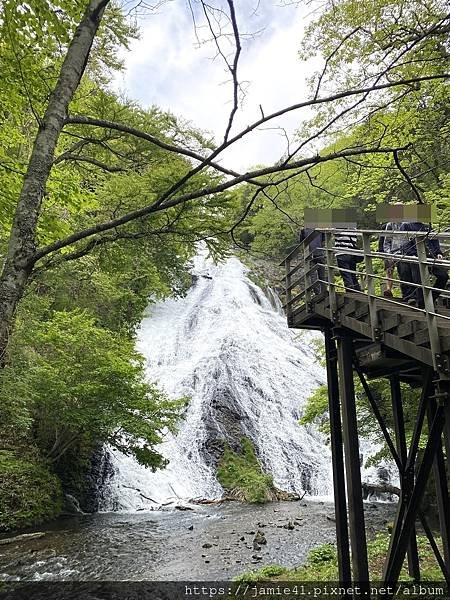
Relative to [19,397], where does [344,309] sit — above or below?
above

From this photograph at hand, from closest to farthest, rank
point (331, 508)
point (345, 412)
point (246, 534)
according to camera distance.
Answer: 1. point (345, 412)
2. point (246, 534)
3. point (331, 508)

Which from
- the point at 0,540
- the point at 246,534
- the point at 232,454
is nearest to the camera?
the point at 0,540

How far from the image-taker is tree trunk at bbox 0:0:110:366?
2.90 m

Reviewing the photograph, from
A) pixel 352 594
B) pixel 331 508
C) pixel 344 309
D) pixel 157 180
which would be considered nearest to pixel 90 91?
pixel 157 180

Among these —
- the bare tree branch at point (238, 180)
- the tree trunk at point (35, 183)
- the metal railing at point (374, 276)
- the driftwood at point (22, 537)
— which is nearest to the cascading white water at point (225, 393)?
the driftwood at point (22, 537)

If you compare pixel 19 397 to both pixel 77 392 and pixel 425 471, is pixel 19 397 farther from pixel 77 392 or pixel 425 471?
pixel 425 471

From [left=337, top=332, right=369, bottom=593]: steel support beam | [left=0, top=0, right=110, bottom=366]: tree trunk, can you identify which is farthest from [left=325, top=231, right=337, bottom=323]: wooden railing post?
[left=0, top=0, right=110, bottom=366]: tree trunk

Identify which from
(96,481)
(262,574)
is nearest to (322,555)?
(262,574)

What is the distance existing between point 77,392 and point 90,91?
23.3 feet

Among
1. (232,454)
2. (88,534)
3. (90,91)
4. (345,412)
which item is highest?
(90,91)

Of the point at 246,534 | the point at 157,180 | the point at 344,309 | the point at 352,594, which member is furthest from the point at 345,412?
the point at 246,534

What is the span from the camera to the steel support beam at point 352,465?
4672mm

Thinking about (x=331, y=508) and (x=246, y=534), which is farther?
(x=331, y=508)

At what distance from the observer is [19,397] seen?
938cm
